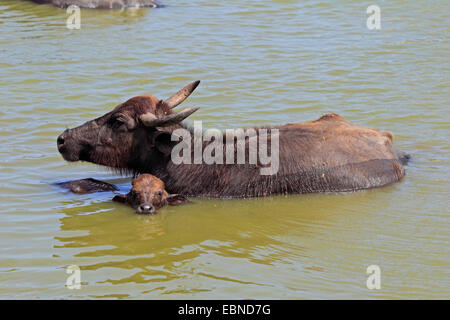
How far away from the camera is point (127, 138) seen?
27.7 feet

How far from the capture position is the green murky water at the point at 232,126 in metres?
6.23

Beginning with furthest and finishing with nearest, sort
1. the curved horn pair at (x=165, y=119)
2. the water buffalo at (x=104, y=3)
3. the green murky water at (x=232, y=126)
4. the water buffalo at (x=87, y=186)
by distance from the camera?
the water buffalo at (x=104, y=3)
the water buffalo at (x=87, y=186)
the curved horn pair at (x=165, y=119)
the green murky water at (x=232, y=126)

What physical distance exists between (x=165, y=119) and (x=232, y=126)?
9.34ft

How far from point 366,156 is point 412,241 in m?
1.60

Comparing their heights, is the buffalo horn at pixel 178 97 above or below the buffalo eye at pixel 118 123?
above

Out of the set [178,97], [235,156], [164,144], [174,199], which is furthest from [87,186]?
[235,156]

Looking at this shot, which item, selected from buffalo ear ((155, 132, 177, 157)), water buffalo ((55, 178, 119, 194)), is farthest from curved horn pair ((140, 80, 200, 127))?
water buffalo ((55, 178, 119, 194))

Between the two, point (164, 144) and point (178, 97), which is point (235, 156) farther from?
point (178, 97)

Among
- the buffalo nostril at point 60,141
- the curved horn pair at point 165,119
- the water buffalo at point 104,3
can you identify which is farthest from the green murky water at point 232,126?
the curved horn pair at point 165,119

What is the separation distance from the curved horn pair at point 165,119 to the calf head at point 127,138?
6 centimetres

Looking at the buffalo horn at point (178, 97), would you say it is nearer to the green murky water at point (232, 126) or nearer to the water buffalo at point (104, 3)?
the green murky water at point (232, 126)

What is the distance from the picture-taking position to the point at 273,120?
10.9 meters

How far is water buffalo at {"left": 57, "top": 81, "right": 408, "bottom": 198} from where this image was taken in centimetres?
823

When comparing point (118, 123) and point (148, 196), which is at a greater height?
point (118, 123)
